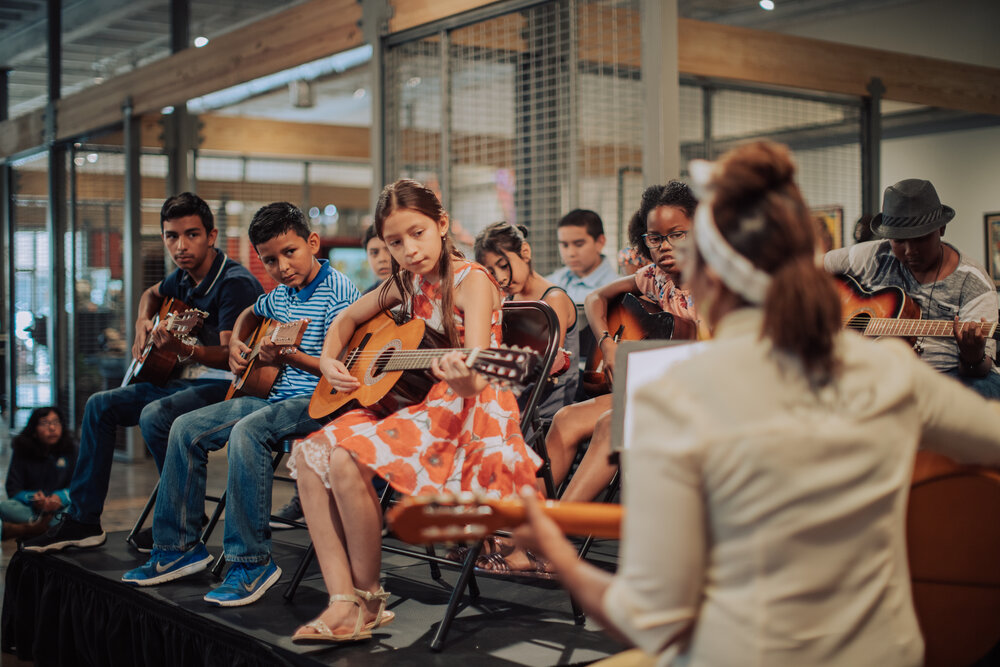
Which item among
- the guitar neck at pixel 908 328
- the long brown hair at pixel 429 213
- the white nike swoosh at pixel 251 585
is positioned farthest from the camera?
the guitar neck at pixel 908 328

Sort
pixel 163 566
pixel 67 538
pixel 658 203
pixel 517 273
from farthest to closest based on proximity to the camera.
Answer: pixel 517 273 → pixel 67 538 → pixel 163 566 → pixel 658 203

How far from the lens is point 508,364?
7.13 feet

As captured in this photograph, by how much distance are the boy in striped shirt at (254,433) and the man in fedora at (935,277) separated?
1.86 metres

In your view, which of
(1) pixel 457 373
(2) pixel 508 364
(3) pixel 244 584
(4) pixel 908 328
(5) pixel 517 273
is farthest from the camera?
(5) pixel 517 273

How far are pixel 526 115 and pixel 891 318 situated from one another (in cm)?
219

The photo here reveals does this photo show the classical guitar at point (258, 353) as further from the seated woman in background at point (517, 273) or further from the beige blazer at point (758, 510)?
the beige blazer at point (758, 510)

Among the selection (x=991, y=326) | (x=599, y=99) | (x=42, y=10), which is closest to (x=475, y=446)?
(x=991, y=326)

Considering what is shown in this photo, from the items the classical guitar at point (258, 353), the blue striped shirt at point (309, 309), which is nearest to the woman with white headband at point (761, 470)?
the classical guitar at point (258, 353)

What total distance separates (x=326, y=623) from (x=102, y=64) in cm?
801

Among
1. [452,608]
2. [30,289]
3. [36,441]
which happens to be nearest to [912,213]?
[452,608]

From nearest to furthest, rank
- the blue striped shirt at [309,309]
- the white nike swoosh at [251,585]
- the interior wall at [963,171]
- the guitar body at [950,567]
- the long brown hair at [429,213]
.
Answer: the guitar body at [950,567] < the long brown hair at [429,213] < the white nike swoosh at [251,585] < the blue striped shirt at [309,309] < the interior wall at [963,171]

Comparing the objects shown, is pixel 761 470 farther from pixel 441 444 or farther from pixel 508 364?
pixel 441 444

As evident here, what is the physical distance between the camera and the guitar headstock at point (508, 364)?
2.15 m

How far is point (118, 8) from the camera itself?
8.03m
